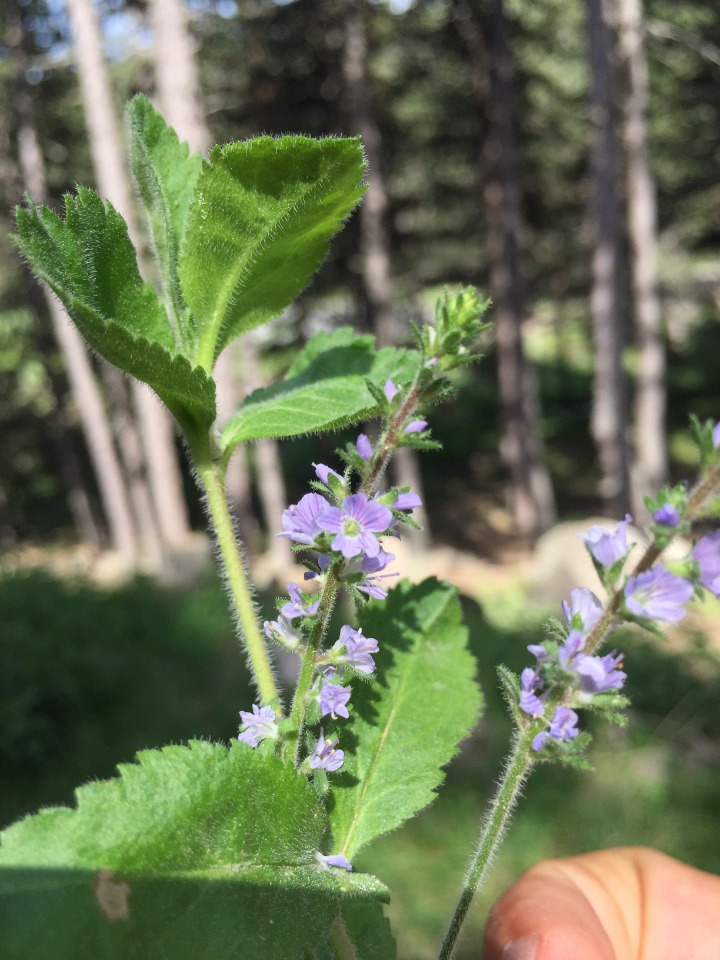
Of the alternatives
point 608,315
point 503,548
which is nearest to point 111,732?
point 608,315

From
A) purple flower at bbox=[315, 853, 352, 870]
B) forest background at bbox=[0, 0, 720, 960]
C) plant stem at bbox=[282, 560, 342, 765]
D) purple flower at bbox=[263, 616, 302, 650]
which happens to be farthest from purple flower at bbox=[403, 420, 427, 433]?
forest background at bbox=[0, 0, 720, 960]

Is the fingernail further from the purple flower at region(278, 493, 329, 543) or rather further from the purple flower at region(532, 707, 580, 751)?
the purple flower at region(278, 493, 329, 543)

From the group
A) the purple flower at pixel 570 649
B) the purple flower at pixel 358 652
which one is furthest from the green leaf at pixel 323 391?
the purple flower at pixel 570 649

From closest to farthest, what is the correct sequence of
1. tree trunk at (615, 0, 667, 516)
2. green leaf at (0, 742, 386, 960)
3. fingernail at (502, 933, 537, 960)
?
green leaf at (0, 742, 386, 960)
fingernail at (502, 933, 537, 960)
tree trunk at (615, 0, 667, 516)

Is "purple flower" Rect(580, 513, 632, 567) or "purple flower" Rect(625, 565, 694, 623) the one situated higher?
"purple flower" Rect(580, 513, 632, 567)

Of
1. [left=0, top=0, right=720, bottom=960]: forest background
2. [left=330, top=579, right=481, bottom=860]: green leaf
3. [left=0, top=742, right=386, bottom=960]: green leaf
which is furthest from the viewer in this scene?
[left=0, top=0, right=720, bottom=960]: forest background

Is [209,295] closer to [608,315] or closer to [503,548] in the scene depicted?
[608,315]

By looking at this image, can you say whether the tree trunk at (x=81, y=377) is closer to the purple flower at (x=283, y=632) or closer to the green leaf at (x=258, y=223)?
the green leaf at (x=258, y=223)
